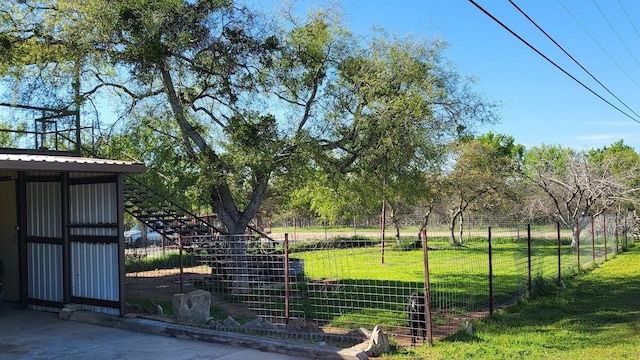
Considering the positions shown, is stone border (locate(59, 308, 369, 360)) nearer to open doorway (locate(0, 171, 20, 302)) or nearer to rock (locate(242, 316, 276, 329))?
rock (locate(242, 316, 276, 329))

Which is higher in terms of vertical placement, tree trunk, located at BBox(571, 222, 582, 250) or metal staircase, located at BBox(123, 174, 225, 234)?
metal staircase, located at BBox(123, 174, 225, 234)

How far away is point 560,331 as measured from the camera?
8.29 meters

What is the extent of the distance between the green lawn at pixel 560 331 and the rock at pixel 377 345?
176 millimetres

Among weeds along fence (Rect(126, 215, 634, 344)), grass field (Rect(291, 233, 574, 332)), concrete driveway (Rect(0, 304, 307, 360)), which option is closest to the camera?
concrete driveway (Rect(0, 304, 307, 360))

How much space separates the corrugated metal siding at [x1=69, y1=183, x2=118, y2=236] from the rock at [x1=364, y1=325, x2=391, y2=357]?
4.56m

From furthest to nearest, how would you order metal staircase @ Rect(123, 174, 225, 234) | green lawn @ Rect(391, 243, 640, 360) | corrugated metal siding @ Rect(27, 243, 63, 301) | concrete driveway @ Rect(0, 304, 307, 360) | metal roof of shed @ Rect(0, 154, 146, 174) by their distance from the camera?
metal staircase @ Rect(123, 174, 225, 234) → corrugated metal siding @ Rect(27, 243, 63, 301) → metal roof of shed @ Rect(0, 154, 146, 174) → green lawn @ Rect(391, 243, 640, 360) → concrete driveway @ Rect(0, 304, 307, 360)

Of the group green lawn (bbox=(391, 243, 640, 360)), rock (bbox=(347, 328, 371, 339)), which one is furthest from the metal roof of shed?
green lawn (bbox=(391, 243, 640, 360))

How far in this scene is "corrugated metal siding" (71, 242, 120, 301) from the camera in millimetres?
8788

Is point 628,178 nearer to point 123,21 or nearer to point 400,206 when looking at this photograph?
point 400,206

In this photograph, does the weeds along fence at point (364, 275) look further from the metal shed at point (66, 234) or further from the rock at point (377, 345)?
the metal shed at point (66, 234)

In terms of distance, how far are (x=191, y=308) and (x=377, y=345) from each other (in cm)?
341

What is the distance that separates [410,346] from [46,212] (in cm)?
669

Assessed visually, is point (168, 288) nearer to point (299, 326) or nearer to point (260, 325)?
point (260, 325)

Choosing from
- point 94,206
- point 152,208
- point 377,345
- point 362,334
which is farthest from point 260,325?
point 152,208
